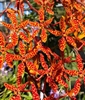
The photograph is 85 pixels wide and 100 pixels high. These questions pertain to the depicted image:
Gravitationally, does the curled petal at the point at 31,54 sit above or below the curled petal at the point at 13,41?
below

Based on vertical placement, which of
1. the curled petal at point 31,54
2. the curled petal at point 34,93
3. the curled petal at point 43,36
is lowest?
the curled petal at point 34,93

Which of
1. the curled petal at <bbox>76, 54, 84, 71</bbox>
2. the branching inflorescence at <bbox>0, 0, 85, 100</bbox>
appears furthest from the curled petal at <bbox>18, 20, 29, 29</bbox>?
the curled petal at <bbox>76, 54, 84, 71</bbox>

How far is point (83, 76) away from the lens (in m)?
0.60

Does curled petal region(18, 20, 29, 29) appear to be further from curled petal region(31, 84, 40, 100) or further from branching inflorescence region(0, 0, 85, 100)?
curled petal region(31, 84, 40, 100)

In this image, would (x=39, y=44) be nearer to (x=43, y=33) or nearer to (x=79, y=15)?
(x=43, y=33)

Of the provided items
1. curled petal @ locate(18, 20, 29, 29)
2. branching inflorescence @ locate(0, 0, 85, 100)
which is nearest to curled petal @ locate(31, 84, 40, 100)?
branching inflorescence @ locate(0, 0, 85, 100)

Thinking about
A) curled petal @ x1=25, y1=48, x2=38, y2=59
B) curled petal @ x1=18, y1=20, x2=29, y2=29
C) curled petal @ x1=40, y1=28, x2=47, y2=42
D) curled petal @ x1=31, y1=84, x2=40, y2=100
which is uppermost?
curled petal @ x1=18, y1=20, x2=29, y2=29

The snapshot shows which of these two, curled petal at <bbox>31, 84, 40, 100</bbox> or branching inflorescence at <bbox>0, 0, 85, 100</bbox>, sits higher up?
branching inflorescence at <bbox>0, 0, 85, 100</bbox>

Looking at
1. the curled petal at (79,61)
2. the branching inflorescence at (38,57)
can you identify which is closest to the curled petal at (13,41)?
the branching inflorescence at (38,57)

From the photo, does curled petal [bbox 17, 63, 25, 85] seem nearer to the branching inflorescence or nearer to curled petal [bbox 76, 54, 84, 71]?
the branching inflorescence

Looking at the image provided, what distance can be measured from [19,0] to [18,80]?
193 mm

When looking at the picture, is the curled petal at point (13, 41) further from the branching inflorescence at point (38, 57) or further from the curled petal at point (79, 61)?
the curled petal at point (79, 61)

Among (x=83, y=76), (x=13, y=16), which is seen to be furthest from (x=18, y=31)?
(x=83, y=76)

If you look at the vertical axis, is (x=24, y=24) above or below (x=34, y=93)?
above
